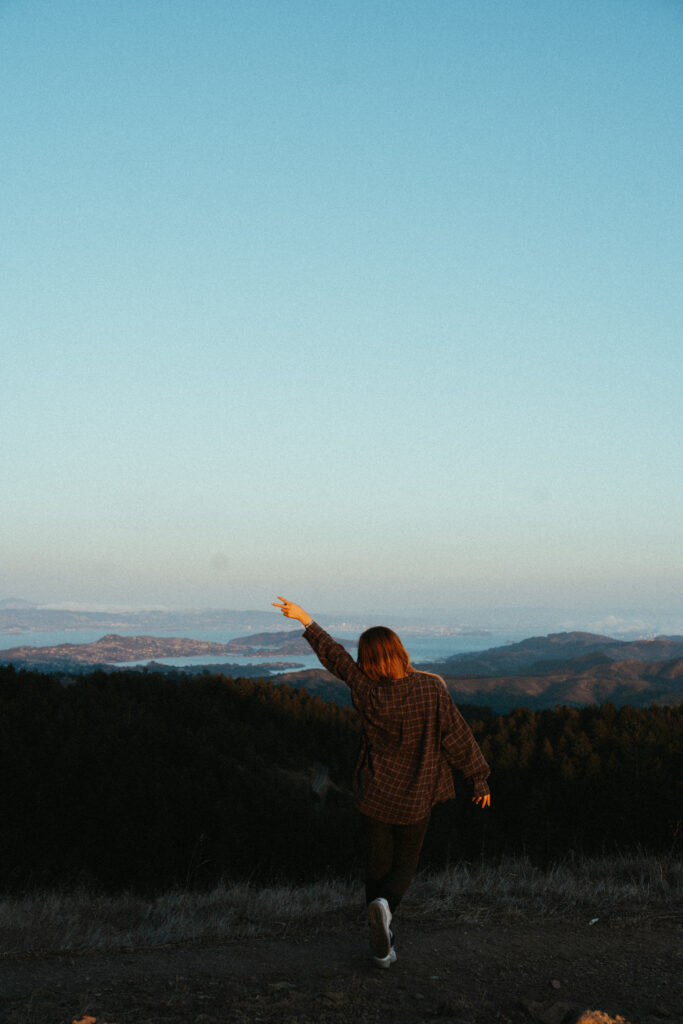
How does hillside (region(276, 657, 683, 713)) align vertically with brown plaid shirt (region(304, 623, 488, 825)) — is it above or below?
below

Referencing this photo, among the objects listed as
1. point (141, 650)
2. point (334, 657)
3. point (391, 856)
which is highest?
point (334, 657)

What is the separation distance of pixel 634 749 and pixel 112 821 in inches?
286

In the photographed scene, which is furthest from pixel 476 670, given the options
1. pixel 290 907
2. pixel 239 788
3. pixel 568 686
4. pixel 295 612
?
pixel 295 612

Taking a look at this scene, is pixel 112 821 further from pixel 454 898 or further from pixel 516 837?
pixel 516 837

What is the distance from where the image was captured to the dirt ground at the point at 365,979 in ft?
13.9

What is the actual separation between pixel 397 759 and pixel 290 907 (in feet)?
8.47

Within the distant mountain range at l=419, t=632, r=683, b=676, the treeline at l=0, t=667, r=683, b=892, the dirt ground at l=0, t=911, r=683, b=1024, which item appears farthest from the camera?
the distant mountain range at l=419, t=632, r=683, b=676

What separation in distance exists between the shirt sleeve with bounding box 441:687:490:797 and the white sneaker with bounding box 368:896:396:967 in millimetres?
877

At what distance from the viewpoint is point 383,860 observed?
16.5ft

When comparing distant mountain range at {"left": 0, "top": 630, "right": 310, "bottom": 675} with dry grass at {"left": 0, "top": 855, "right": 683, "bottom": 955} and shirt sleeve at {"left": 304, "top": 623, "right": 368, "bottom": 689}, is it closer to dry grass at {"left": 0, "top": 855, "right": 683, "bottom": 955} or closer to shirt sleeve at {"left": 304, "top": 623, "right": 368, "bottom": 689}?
dry grass at {"left": 0, "top": 855, "right": 683, "bottom": 955}

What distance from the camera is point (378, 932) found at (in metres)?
4.90

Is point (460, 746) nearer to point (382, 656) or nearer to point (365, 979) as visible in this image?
point (382, 656)

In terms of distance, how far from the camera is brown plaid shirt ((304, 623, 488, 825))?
16.3ft

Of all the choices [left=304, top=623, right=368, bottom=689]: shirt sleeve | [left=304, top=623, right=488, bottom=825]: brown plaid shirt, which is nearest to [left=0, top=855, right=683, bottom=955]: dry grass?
[left=304, top=623, right=488, bottom=825]: brown plaid shirt
